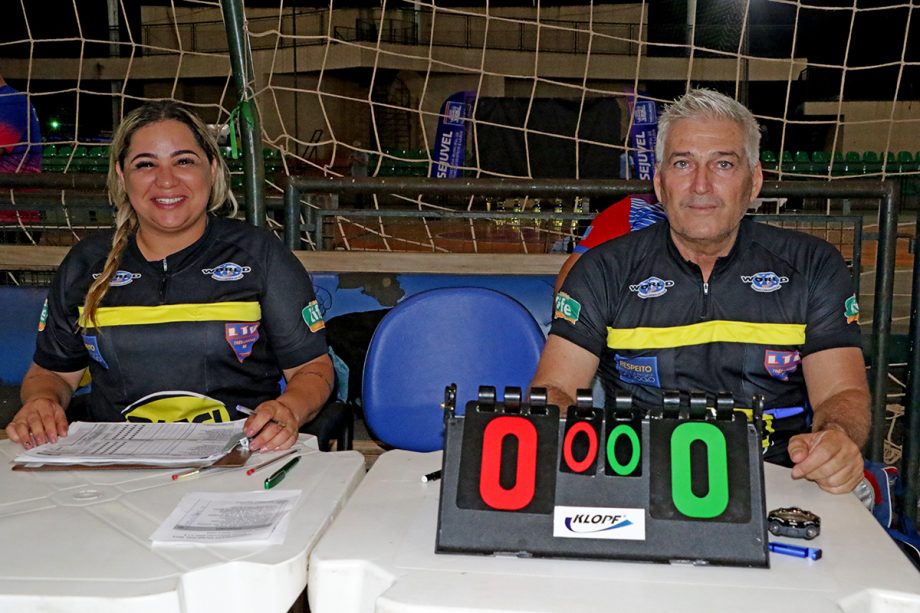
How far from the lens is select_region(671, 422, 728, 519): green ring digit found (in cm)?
114

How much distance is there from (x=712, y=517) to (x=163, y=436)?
3.48 ft

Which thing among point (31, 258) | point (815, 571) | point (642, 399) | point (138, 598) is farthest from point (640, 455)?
point (31, 258)

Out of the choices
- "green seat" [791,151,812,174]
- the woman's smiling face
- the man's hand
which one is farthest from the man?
"green seat" [791,151,812,174]

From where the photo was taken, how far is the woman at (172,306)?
6.89 ft

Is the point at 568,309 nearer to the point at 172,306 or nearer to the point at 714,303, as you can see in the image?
the point at 714,303

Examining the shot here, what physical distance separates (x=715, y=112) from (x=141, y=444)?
1395mm

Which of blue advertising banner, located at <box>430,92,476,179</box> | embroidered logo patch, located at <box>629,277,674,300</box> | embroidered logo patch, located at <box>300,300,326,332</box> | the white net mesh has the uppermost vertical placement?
the white net mesh

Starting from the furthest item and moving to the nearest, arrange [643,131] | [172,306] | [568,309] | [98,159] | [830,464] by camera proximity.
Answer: [98,159]
[643,131]
[172,306]
[568,309]
[830,464]

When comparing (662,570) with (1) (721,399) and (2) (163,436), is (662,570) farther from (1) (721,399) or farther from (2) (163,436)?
(2) (163,436)

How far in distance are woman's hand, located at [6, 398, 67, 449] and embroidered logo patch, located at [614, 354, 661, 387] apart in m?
1.23

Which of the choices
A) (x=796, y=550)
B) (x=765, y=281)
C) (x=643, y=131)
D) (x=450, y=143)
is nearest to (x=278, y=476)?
(x=796, y=550)

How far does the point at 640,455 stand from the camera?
1179mm

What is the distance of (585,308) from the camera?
6.61 feet

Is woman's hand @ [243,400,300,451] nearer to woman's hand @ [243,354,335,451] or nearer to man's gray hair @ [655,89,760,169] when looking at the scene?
woman's hand @ [243,354,335,451]
